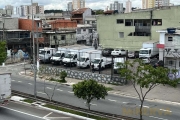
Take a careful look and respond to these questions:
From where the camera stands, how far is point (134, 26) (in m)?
53.6

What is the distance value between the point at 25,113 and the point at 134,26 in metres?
35.6

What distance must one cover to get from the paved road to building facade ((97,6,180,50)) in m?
31.5

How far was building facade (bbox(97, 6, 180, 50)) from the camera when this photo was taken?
164 ft

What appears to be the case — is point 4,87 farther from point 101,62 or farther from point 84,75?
point 101,62

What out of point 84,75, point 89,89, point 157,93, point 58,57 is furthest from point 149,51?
point 89,89

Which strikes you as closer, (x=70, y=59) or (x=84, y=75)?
(x=84, y=75)

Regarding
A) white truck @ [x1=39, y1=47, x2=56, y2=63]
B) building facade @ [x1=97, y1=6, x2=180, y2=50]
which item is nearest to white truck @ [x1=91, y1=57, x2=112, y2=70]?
white truck @ [x1=39, y1=47, x2=56, y2=63]

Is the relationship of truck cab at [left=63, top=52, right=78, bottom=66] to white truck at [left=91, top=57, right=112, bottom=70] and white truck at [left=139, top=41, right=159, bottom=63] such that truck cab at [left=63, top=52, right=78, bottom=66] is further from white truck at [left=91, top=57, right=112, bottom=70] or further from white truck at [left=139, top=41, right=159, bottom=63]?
white truck at [left=139, top=41, right=159, bottom=63]

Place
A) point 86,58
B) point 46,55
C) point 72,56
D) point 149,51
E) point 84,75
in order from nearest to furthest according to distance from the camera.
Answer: point 84,75
point 86,58
point 72,56
point 149,51
point 46,55

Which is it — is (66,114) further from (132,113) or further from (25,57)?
(25,57)

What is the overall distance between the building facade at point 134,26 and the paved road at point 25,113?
3148 centimetres

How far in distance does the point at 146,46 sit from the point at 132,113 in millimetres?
23190

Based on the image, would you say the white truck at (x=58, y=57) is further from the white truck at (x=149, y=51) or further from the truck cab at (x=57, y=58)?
the white truck at (x=149, y=51)

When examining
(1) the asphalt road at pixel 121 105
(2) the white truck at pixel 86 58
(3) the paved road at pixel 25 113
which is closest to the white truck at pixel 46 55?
(2) the white truck at pixel 86 58
